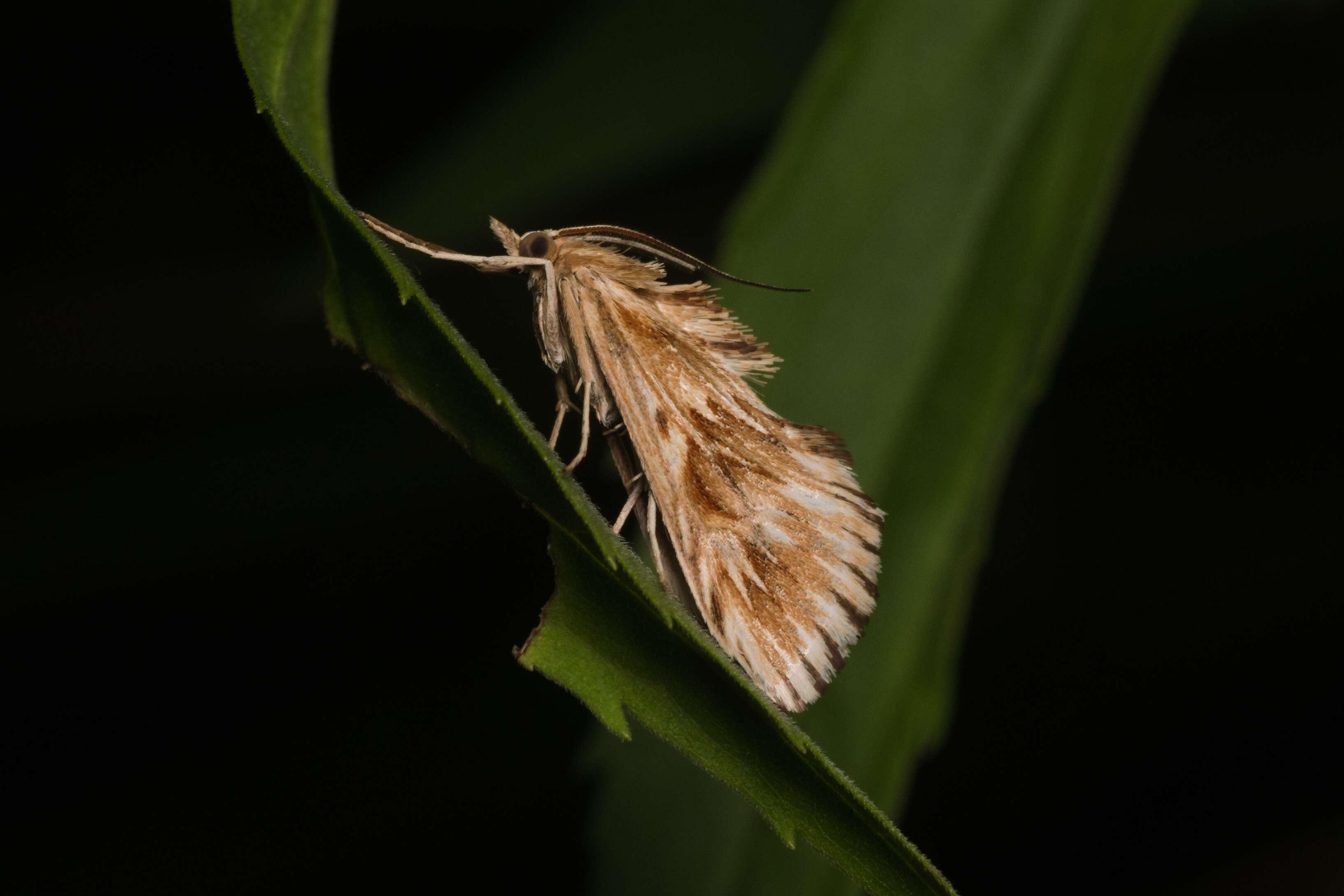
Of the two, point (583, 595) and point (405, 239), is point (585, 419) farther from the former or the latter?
point (583, 595)

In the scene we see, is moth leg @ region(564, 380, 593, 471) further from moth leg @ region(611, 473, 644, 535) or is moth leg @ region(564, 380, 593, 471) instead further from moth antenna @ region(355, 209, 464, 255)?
moth antenna @ region(355, 209, 464, 255)

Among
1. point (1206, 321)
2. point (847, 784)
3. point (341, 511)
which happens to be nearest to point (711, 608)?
point (847, 784)

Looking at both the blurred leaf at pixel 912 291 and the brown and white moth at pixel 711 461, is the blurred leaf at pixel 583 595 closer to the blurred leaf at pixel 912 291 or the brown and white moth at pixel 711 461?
the brown and white moth at pixel 711 461

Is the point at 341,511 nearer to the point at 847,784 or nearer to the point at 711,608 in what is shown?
the point at 711,608

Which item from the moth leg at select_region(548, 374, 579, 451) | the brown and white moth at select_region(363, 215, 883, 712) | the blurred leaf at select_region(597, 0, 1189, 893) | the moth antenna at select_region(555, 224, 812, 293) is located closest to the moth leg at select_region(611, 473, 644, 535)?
the brown and white moth at select_region(363, 215, 883, 712)

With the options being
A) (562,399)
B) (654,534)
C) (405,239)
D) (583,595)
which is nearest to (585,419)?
(562,399)

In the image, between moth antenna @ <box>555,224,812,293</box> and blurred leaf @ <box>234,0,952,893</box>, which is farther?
moth antenna @ <box>555,224,812,293</box>
